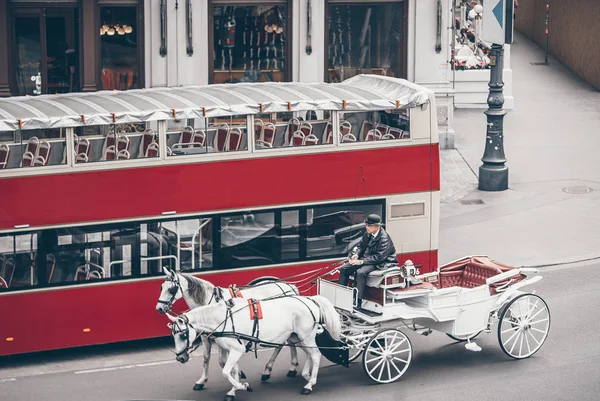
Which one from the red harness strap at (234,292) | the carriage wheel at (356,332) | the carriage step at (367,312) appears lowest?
the carriage wheel at (356,332)

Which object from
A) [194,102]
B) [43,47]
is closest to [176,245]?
[194,102]

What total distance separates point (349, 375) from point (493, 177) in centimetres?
1157

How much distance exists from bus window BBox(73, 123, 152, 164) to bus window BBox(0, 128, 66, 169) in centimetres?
30

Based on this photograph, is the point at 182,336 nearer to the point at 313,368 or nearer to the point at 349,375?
the point at 313,368

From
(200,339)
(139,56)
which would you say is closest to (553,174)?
(139,56)

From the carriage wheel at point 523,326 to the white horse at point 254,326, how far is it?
2.71 m

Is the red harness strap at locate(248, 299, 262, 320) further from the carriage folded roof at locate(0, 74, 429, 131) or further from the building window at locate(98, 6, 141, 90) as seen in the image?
the building window at locate(98, 6, 141, 90)

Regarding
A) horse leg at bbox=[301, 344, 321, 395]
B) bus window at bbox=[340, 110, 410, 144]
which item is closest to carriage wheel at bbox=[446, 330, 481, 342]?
horse leg at bbox=[301, 344, 321, 395]

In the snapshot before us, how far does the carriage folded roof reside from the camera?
16.2m

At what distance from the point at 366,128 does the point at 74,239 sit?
4.90m

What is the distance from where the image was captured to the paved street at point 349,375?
1542 centimetres

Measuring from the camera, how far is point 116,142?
17.0 m

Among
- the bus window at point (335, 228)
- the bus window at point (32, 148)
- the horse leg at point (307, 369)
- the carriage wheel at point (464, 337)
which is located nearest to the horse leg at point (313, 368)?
the horse leg at point (307, 369)

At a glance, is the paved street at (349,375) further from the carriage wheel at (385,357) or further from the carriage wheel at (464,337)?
the carriage wheel at (464,337)
